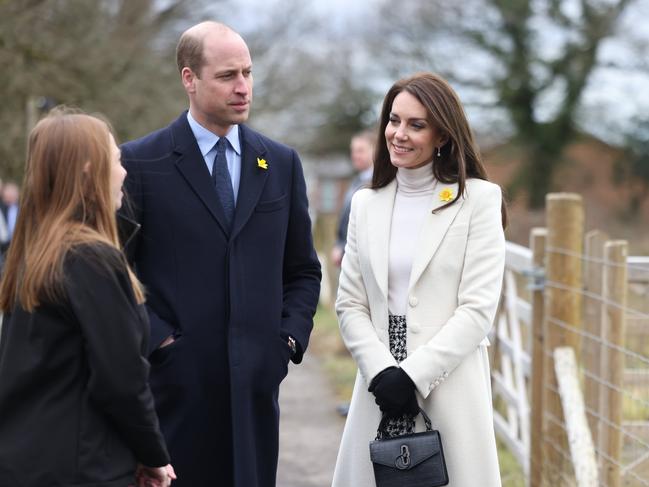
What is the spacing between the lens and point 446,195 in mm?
4133

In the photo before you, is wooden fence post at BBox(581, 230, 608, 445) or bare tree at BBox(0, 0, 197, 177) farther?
bare tree at BBox(0, 0, 197, 177)

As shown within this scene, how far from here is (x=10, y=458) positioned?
2.96 m

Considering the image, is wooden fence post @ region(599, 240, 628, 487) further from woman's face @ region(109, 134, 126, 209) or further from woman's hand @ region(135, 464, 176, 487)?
woman's face @ region(109, 134, 126, 209)

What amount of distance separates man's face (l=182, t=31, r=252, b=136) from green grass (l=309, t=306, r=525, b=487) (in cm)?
361

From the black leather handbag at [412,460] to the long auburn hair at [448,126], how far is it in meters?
0.87

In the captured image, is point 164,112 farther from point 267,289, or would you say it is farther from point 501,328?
point 267,289

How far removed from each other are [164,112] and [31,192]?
728 inches

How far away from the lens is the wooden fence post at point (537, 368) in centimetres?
626

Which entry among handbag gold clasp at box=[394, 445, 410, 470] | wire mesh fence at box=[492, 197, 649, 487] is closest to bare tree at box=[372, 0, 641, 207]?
wire mesh fence at box=[492, 197, 649, 487]

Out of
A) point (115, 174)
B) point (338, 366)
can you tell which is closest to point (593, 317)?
point (115, 174)

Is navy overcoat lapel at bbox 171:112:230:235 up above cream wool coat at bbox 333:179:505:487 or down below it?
above

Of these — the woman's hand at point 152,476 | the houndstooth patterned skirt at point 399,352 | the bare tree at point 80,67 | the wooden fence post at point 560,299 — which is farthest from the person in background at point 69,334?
the bare tree at point 80,67

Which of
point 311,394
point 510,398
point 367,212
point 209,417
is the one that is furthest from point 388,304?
point 311,394

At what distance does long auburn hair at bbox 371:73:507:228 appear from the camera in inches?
162
